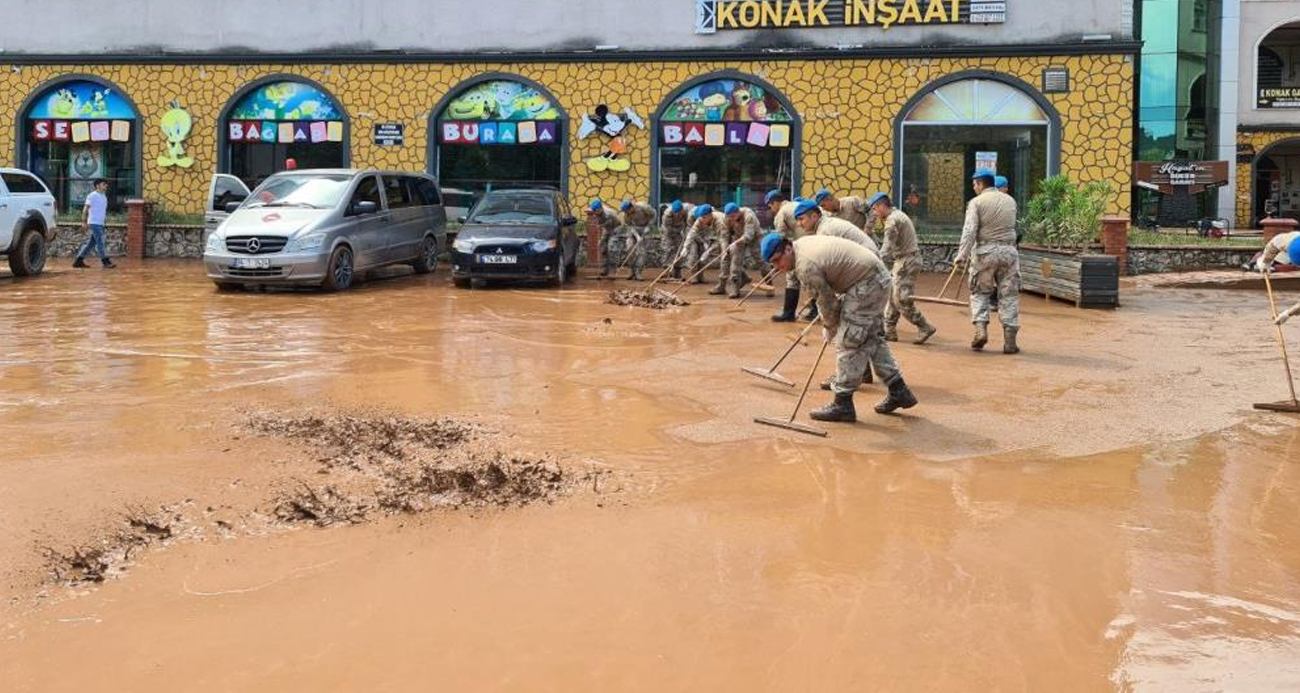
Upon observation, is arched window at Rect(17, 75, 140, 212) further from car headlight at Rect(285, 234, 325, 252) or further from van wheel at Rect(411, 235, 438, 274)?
car headlight at Rect(285, 234, 325, 252)

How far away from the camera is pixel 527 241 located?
16.0 metres

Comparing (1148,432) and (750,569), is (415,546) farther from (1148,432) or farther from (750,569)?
(1148,432)

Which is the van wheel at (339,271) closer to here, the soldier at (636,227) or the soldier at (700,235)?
the soldier at (636,227)

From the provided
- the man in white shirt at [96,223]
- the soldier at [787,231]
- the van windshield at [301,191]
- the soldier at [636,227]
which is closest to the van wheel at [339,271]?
the van windshield at [301,191]

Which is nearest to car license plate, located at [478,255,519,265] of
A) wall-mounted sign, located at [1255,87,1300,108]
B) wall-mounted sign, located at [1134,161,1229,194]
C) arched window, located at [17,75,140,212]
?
arched window, located at [17,75,140,212]

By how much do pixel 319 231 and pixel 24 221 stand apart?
5.02m

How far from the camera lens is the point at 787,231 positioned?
13.7 meters

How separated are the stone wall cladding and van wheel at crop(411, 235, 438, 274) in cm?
412

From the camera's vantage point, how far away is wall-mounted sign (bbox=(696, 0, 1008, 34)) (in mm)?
20156

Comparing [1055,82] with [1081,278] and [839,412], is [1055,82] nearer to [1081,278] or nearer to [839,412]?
[1081,278]

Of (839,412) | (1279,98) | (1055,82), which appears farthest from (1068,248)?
(1279,98)

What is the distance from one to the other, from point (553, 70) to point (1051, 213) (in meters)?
9.26

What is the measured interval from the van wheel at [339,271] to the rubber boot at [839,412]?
9365 millimetres

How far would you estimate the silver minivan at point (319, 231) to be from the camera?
48.6 ft
